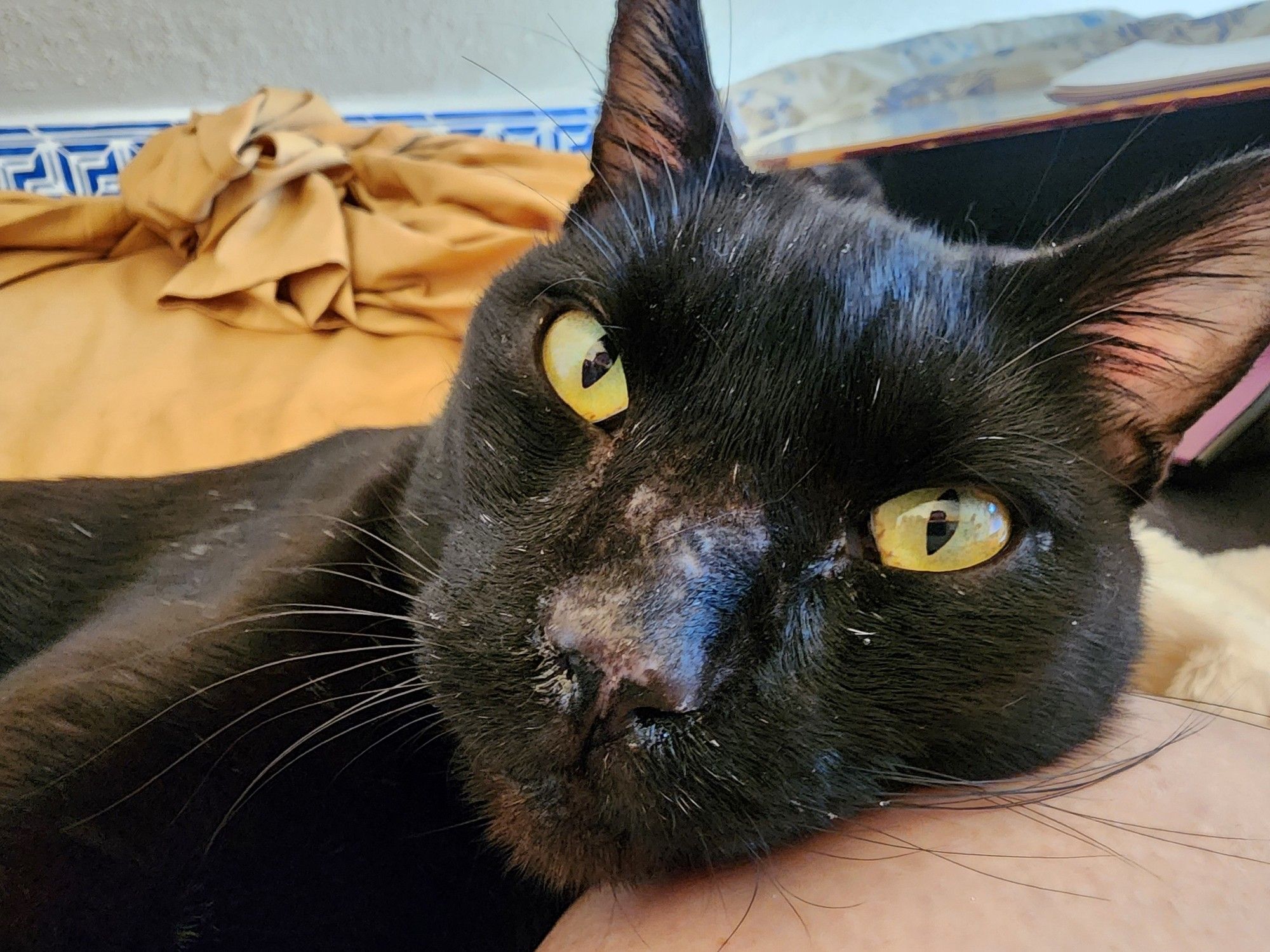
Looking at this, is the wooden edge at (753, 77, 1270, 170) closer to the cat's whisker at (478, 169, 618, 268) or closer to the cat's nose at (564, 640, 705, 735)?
the cat's whisker at (478, 169, 618, 268)

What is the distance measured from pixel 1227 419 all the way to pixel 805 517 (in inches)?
31.2

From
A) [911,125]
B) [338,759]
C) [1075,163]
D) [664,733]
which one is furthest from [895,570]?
[911,125]

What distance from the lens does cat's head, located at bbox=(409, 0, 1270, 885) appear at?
523 mm

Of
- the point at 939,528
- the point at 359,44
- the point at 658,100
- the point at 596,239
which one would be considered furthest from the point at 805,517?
the point at 359,44

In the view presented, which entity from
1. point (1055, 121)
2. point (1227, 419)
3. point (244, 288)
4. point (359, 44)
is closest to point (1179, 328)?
point (1227, 419)

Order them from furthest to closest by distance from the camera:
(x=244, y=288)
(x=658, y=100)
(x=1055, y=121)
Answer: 1. (x=244, y=288)
2. (x=1055, y=121)
3. (x=658, y=100)

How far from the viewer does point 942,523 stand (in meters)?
0.59

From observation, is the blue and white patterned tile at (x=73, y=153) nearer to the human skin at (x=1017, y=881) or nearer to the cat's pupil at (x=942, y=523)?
the cat's pupil at (x=942, y=523)

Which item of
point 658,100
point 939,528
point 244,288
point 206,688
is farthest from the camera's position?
point 244,288

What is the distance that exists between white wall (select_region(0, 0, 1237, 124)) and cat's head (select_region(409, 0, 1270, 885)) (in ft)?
5.47

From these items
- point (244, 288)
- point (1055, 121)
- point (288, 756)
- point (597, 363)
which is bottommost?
point (288, 756)

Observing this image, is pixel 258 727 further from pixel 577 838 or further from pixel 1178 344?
pixel 1178 344

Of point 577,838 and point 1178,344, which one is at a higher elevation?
point 1178,344

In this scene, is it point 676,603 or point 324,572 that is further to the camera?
point 324,572
